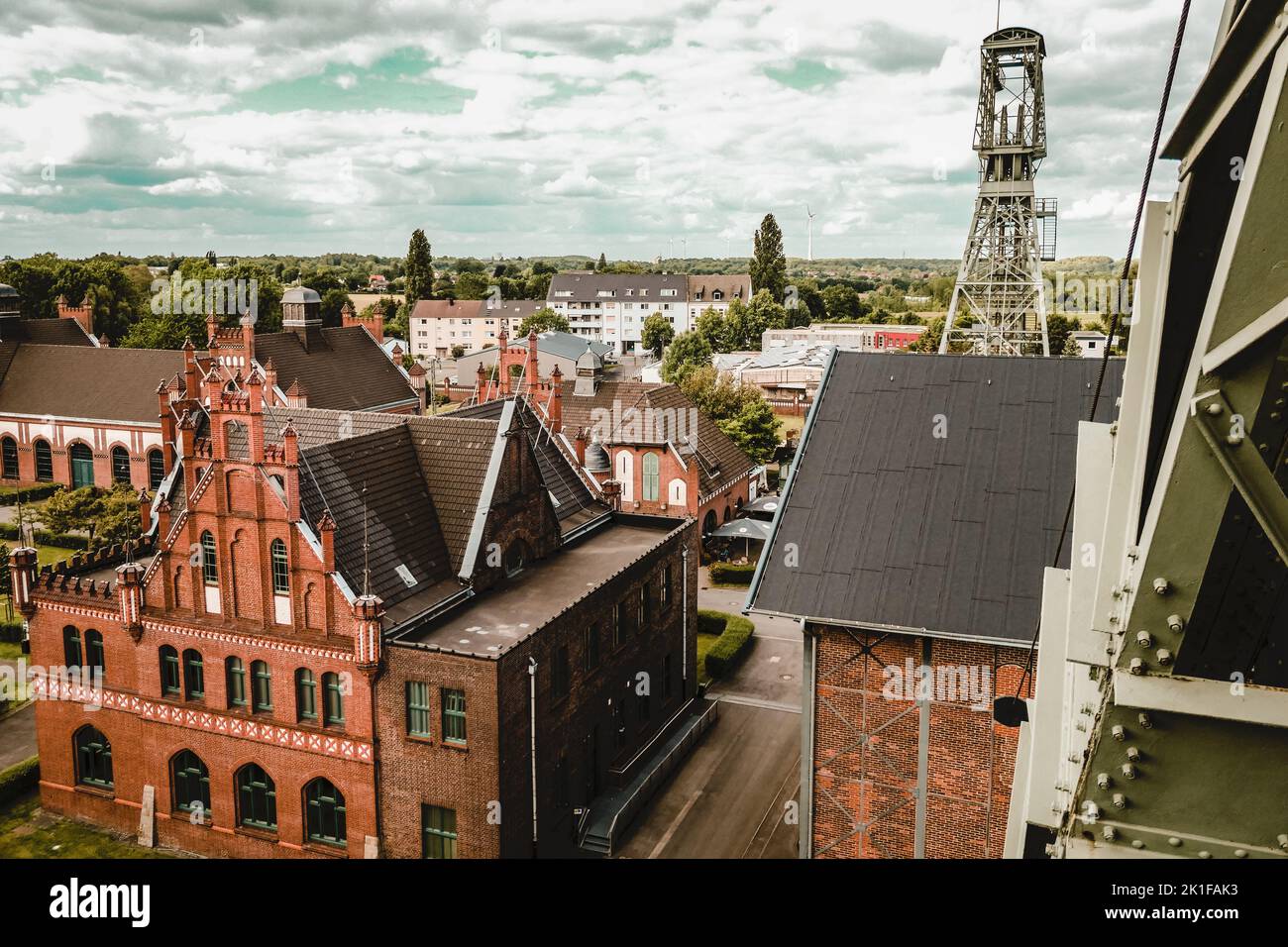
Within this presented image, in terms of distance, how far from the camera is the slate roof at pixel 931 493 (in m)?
20.5

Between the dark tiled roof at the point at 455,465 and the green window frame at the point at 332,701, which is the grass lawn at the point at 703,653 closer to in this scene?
the dark tiled roof at the point at 455,465

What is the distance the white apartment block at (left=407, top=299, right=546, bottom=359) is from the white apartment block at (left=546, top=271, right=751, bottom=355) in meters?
7.71

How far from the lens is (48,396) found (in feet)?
226

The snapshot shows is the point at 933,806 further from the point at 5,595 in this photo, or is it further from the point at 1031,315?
the point at 5,595

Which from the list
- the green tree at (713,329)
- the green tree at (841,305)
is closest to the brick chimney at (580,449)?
the green tree at (713,329)

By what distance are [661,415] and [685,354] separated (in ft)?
167

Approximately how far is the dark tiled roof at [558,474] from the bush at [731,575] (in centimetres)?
1599

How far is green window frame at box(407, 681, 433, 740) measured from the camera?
24422 mm

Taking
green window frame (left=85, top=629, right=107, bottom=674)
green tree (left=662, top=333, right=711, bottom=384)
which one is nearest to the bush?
green window frame (left=85, top=629, right=107, bottom=674)

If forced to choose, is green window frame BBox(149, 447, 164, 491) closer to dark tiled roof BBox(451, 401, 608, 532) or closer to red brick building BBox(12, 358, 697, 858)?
red brick building BBox(12, 358, 697, 858)

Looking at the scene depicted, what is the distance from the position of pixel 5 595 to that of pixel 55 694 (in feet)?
61.1

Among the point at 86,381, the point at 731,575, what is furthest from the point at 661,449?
the point at 86,381

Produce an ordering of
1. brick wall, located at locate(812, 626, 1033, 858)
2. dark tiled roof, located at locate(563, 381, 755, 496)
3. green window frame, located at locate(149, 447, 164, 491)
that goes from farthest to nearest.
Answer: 1. green window frame, located at locate(149, 447, 164, 491)
2. dark tiled roof, located at locate(563, 381, 755, 496)
3. brick wall, located at locate(812, 626, 1033, 858)

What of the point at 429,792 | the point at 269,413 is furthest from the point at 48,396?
the point at 429,792
